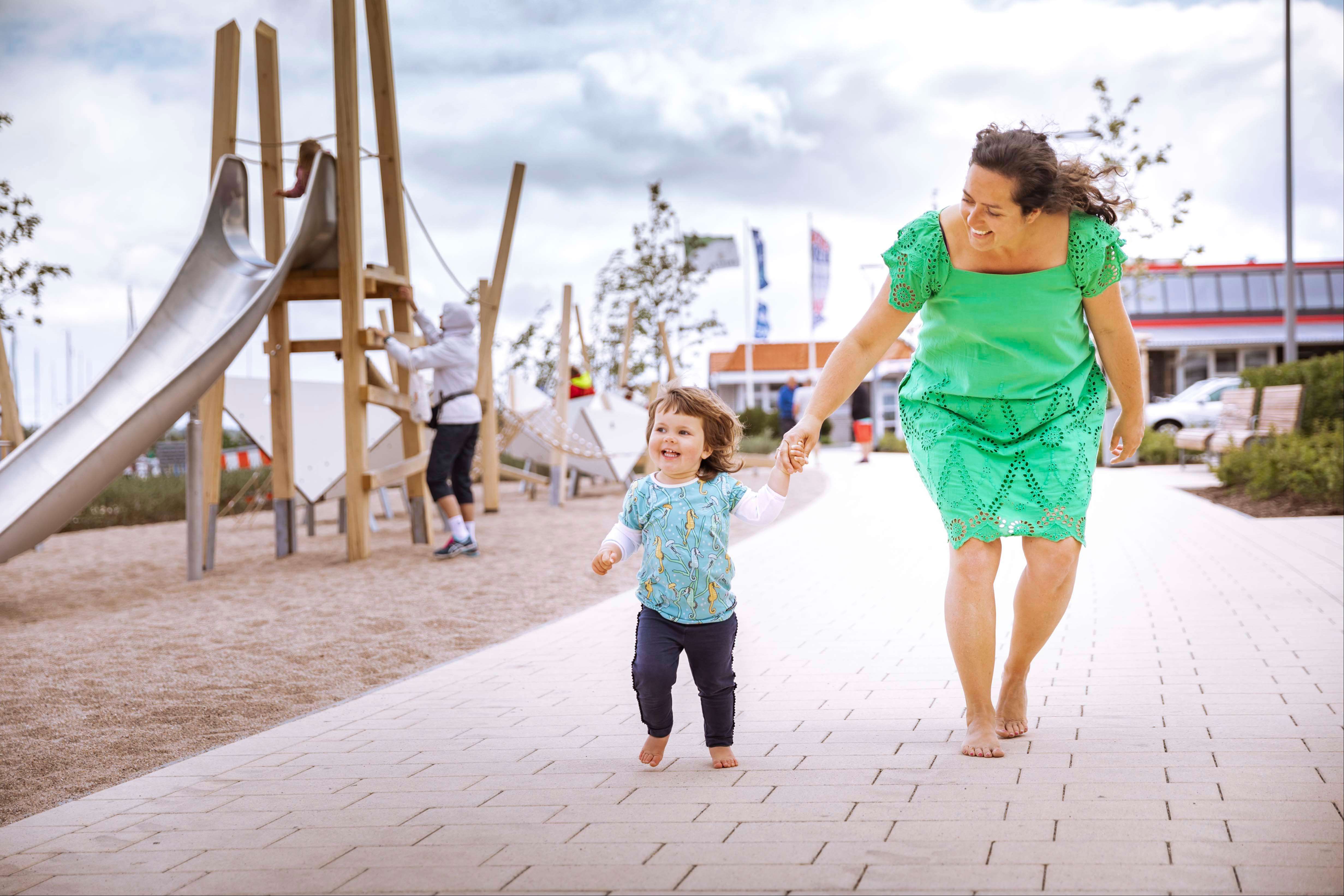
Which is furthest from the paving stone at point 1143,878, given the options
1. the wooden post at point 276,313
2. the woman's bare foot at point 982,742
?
the wooden post at point 276,313

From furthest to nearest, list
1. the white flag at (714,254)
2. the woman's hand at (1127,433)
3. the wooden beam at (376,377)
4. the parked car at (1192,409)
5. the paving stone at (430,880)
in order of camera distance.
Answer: the white flag at (714,254)
the parked car at (1192,409)
the wooden beam at (376,377)
the woman's hand at (1127,433)
the paving stone at (430,880)

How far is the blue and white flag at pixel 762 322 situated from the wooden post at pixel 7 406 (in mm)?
27761

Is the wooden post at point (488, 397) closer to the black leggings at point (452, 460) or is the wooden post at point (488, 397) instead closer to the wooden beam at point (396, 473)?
the wooden beam at point (396, 473)

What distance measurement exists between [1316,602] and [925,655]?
7.87 feet

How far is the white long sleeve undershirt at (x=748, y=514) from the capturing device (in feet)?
11.2

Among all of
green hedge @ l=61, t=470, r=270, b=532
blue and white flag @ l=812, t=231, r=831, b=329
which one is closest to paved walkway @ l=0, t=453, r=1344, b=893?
green hedge @ l=61, t=470, r=270, b=532

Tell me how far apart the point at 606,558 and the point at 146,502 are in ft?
45.9

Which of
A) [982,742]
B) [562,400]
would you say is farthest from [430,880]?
[562,400]

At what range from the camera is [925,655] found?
206 inches

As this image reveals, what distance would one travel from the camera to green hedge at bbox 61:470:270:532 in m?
15.1

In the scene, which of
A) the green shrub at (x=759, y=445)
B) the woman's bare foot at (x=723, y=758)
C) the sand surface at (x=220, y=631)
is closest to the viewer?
the woman's bare foot at (x=723, y=758)

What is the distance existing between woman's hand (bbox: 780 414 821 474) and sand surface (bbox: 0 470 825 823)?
2196 millimetres

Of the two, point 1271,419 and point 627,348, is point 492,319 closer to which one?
point 627,348

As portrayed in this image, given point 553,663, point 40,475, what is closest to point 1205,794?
point 553,663
